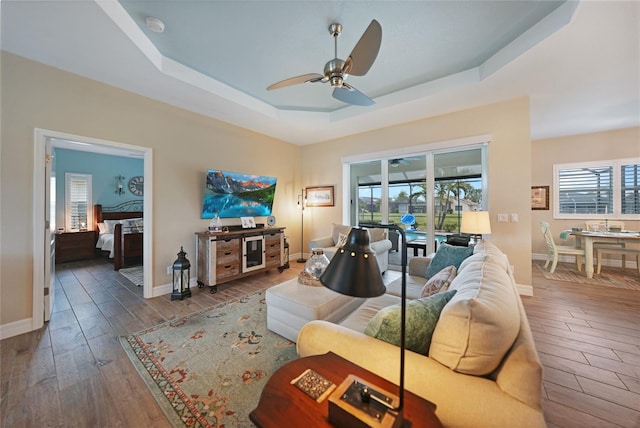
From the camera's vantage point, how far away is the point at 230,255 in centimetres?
367

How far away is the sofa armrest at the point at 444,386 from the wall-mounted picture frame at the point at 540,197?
21.3ft

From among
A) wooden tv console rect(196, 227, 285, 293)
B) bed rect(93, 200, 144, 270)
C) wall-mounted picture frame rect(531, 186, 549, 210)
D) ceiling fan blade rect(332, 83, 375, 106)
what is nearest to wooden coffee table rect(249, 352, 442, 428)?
ceiling fan blade rect(332, 83, 375, 106)

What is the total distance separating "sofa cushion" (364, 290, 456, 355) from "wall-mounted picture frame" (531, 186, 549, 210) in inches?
244

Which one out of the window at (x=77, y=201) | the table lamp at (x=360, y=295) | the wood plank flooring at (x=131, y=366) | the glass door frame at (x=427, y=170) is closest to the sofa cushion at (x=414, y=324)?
the table lamp at (x=360, y=295)

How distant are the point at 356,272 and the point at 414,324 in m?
0.56

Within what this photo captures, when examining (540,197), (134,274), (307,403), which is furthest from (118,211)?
(540,197)

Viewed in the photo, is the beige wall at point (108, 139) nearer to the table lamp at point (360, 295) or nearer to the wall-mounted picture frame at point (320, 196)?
the wall-mounted picture frame at point (320, 196)

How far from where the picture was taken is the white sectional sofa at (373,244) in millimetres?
3908

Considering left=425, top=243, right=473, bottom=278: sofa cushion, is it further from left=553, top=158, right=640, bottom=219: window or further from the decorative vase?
left=553, top=158, right=640, bottom=219: window

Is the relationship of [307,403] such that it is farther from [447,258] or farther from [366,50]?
[366,50]

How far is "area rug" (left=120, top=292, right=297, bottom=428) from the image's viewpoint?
147 cm

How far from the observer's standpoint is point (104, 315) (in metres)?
2.67

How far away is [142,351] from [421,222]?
13.9 feet

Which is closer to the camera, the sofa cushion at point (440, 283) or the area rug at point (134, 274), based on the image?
the sofa cushion at point (440, 283)
